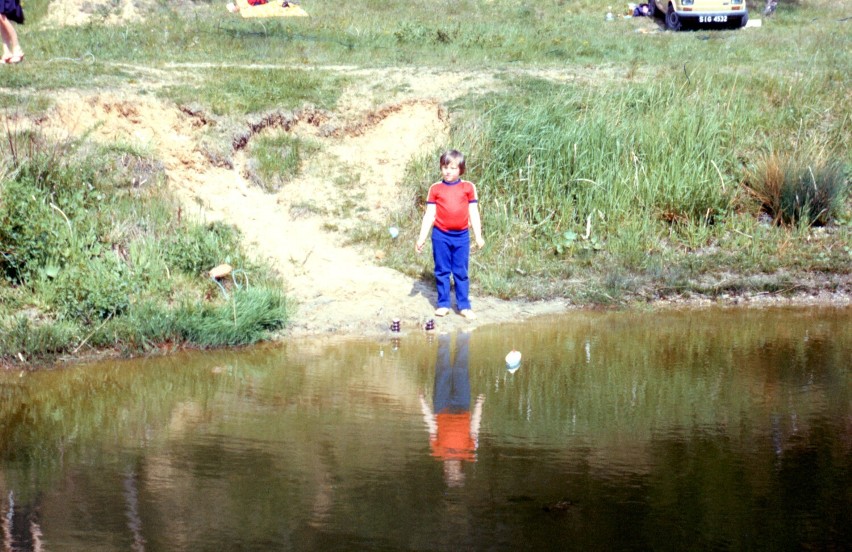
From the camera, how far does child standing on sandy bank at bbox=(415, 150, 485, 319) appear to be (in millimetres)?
9375

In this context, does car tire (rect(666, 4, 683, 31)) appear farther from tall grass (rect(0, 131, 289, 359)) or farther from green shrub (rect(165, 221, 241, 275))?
green shrub (rect(165, 221, 241, 275))

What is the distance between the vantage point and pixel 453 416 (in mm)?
6988

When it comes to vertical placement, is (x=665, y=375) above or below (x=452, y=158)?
below

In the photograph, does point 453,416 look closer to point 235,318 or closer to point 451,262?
point 235,318

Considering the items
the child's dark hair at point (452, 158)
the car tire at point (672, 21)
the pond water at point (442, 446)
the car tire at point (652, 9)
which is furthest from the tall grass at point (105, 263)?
the car tire at point (652, 9)

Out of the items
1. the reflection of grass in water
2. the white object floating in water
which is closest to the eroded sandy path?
the reflection of grass in water

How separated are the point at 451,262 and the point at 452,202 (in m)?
0.57

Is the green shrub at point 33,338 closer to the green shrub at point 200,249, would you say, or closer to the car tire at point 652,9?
the green shrub at point 200,249

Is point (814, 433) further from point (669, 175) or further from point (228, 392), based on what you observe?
point (669, 175)

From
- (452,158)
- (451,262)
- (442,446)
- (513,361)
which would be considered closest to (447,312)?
(451,262)

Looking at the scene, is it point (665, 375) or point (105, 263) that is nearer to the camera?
point (665, 375)

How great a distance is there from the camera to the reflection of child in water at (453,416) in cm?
620

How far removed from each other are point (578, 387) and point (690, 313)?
2.75 meters

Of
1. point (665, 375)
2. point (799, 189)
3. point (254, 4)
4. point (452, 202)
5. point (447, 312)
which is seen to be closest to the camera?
point (665, 375)
